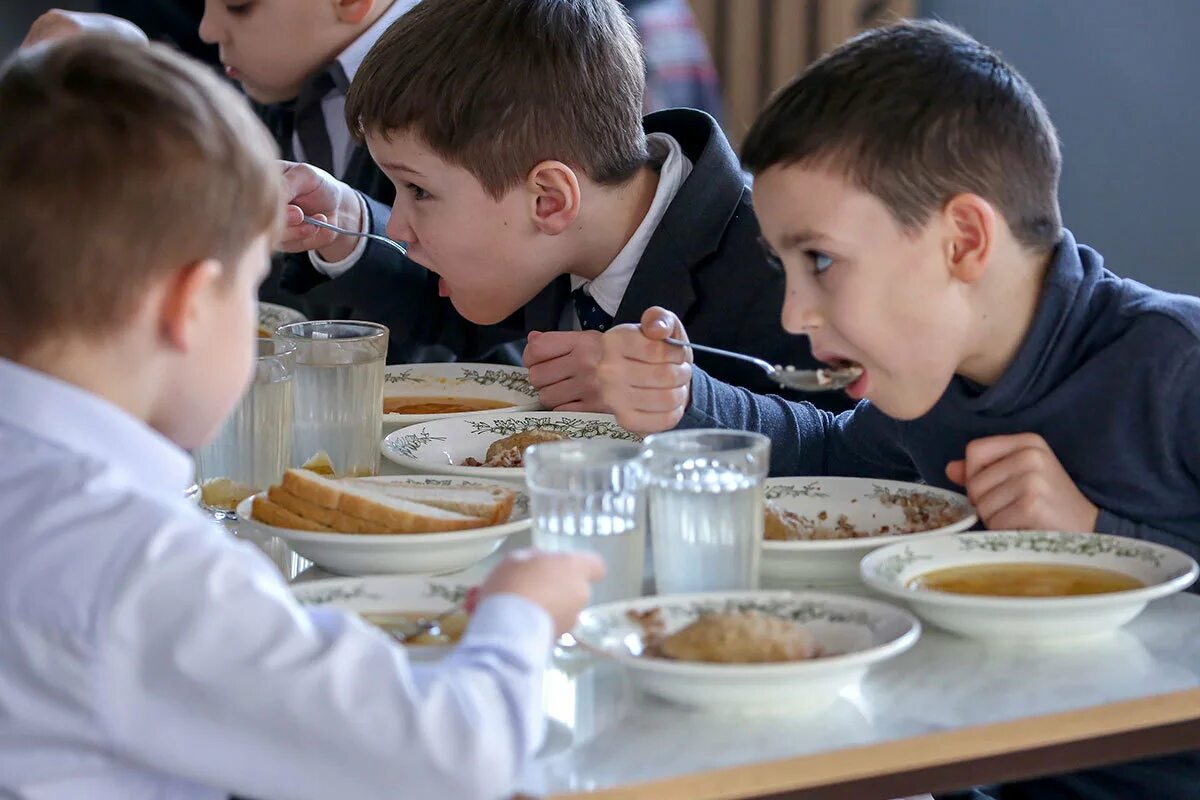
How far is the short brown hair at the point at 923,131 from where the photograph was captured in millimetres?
1249

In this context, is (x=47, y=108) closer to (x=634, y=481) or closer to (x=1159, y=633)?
(x=634, y=481)

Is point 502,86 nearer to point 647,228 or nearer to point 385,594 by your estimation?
point 647,228

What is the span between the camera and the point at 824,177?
4.14ft

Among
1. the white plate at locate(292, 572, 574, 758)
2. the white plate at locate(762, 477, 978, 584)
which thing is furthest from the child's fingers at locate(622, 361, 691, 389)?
the white plate at locate(292, 572, 574, 758)

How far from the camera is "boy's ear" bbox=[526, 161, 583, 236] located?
1806 mm

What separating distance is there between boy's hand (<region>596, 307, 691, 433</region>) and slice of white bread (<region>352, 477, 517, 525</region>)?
0.48 ft

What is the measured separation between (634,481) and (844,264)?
0.31 metres

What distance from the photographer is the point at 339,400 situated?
147 centimetres

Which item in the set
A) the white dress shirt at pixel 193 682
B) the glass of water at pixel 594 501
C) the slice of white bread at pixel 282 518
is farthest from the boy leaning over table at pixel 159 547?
the slice of white bread at pixel 282 518

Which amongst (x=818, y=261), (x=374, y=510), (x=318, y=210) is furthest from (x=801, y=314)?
(x=318, y=210)

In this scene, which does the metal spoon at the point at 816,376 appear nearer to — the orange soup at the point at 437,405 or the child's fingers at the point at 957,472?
the child's fingers at the point at 957,472

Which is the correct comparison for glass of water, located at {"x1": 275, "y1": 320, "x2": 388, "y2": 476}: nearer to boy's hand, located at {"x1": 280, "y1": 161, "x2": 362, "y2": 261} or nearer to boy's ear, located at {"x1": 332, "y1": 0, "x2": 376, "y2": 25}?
boy's hand, located at {"x1": 280, "y1": 161, "x2": 362, "y2": 261}

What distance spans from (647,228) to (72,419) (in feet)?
3.55

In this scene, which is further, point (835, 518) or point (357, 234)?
point (357, 234)
